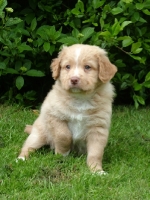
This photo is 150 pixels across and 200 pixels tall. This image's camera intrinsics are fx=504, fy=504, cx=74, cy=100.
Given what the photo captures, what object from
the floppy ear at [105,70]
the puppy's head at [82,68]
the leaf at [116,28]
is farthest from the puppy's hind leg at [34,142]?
the leaf at [116,28]

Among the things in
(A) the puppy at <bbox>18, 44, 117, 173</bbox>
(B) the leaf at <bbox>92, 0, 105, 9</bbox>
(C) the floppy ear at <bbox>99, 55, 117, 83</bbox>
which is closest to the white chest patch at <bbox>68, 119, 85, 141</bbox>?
(A) the puppy at <bbox>18, 44, 117, 173</bbox>

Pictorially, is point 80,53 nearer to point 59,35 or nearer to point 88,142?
point 88,142

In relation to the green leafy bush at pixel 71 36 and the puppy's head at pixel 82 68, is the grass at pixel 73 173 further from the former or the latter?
the green leafy bush at pixel 71 36

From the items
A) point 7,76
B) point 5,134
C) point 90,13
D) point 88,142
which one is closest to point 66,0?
point 90,13

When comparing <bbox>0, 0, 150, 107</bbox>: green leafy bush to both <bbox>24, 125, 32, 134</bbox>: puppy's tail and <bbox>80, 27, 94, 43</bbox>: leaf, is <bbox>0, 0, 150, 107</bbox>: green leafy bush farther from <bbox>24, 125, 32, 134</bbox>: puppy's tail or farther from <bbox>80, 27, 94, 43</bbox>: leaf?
<bbox>24, 125, 32, 134</bbox>: puppy's tail

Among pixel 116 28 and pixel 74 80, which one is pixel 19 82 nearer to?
pixel 116 28
